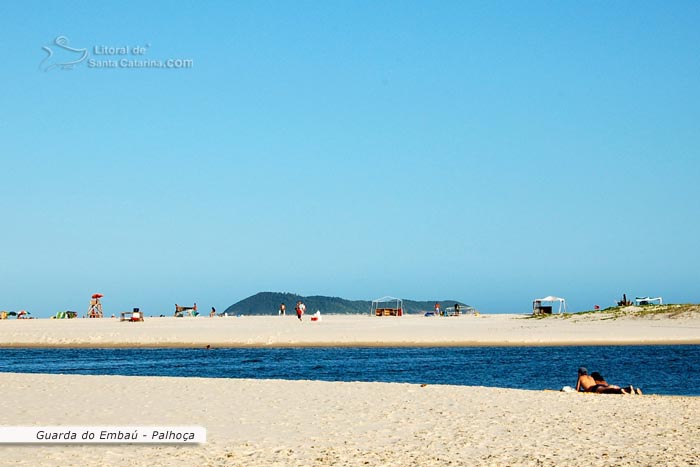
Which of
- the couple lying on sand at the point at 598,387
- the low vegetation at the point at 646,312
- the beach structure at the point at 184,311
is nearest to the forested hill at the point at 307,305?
the beach structure at the point at 184,311

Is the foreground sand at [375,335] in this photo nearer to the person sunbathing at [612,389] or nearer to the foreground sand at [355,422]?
the person sunbathing at [612,389]

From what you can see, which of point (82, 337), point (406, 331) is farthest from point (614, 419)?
point (82, 337)

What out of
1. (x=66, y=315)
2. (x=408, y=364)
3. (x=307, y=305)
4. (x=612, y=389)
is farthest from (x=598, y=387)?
(x=307, y=305)

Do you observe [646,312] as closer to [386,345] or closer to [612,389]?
[386,345]

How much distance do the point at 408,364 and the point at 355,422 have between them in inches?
715

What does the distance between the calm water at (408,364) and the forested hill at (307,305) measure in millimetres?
78562

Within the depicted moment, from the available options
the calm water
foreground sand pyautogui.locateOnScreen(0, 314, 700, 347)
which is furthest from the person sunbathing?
foreground sand pyautogui.locateOnScreen(0, 314, 700, 347)

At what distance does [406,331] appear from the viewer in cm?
5000

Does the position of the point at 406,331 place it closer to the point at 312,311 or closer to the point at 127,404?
the point at 127,404

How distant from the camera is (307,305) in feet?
414

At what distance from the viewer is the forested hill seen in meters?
124

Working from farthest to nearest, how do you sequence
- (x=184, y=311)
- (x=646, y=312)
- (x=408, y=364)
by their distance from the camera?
(x=184, y=311) → (x=646, y=312) → (x=408, y=364)

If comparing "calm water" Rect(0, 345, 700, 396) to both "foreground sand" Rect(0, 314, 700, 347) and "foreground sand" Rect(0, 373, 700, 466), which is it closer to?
"foreground sand" Rect(0, 314, 700, 347)

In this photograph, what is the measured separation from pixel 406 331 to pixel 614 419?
34.5m
